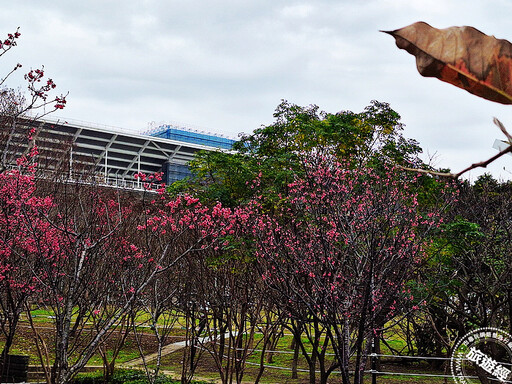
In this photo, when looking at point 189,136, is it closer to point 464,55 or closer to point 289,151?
point 289,151

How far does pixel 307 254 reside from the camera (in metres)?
10.5

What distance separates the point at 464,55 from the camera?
492 millimetres

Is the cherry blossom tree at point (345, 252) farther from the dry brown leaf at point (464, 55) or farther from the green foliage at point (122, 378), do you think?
the dry brown leaf at point (464, 55)

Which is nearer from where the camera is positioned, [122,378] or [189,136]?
[122,378]

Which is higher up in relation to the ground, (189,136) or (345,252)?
(189,136)

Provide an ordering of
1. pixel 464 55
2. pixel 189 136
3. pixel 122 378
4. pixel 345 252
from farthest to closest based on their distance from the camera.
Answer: pixel 189 136
pixel 122 378
pixel 345 252
pixel 464 55

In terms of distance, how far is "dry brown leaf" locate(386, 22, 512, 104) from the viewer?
1.59 ft

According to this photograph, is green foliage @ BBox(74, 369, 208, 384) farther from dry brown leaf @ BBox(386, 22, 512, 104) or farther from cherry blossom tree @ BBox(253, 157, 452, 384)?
dry brown leaf @ BBox(386, 22, 512, 104)

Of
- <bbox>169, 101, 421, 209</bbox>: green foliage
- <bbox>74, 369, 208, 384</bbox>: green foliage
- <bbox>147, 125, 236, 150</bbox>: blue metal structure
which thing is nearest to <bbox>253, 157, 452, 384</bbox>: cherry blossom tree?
<bbox>169, 101, 421, 209</bbox>: green foliage

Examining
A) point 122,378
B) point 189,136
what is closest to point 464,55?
point 122,378

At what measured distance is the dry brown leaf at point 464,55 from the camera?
1.59 feet

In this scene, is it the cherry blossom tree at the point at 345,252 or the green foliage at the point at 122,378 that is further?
the green foliage at the point at 122,378

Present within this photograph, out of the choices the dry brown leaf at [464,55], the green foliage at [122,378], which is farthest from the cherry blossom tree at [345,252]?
the dry brown leaf at [464,55]

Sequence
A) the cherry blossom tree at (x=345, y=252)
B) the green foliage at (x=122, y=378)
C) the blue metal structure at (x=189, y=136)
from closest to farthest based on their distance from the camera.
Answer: the cherry blossom tree at (x=345, y=252)
the green foliage at (x=122, y=378)
the blue metal structure at (x=189, y=136)
